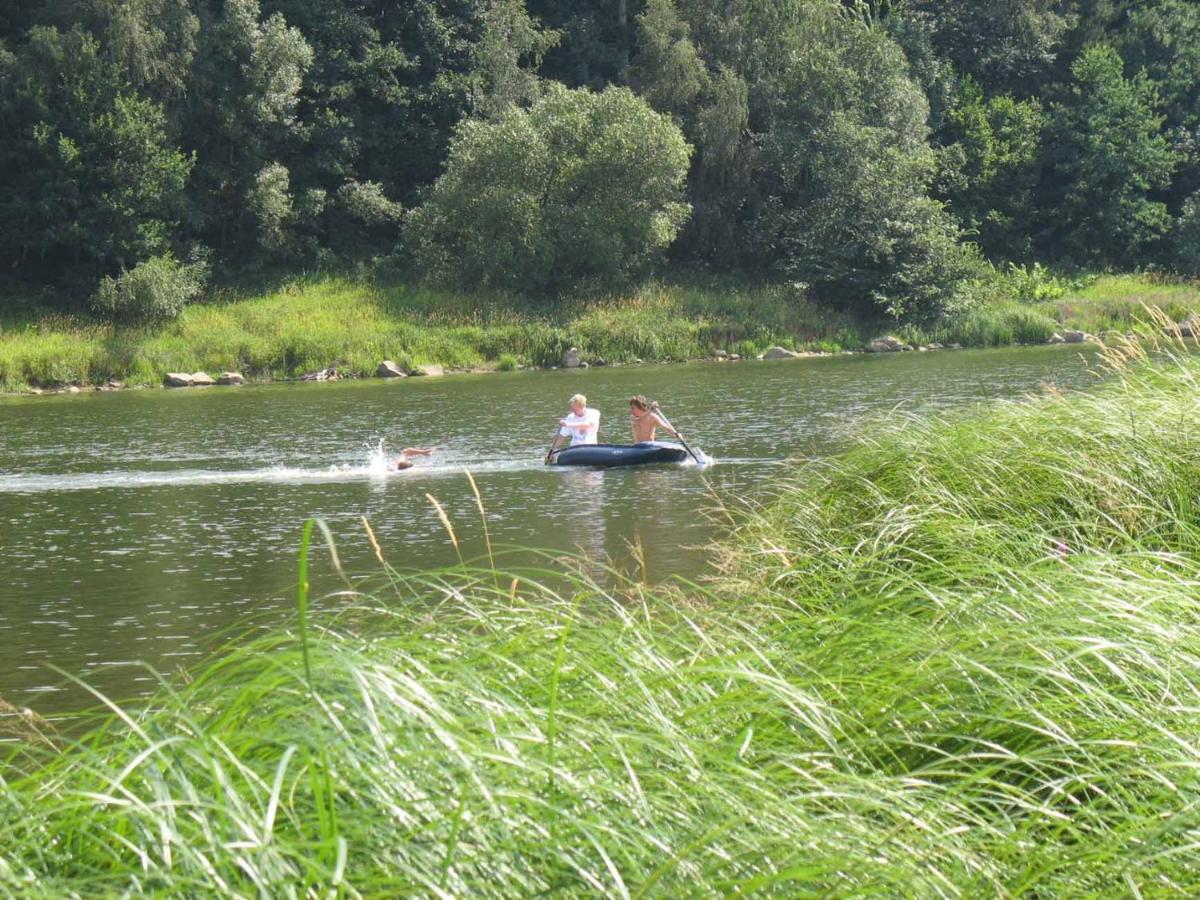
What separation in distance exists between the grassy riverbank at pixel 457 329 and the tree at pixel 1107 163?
613 cm

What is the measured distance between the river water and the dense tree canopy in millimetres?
10372

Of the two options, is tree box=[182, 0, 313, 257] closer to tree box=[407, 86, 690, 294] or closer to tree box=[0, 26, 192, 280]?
tree box=[0, 26, 192, 280]

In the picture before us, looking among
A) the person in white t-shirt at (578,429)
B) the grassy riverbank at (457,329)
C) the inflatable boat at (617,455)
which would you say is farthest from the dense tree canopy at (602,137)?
the inflatable boat at (617,455)

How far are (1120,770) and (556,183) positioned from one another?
4313 centimetres

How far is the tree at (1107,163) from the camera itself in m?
55.2

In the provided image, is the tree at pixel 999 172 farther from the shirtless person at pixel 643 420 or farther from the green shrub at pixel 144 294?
the shirtless person at pixel 643 420

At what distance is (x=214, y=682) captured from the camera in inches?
183

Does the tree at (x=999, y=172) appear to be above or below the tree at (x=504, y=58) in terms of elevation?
below

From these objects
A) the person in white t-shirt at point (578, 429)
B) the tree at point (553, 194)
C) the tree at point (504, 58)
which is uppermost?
the tree at point (504, 58)

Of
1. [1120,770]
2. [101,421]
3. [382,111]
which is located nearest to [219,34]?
[382,111]

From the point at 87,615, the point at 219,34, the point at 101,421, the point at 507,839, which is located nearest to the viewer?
the point at 507,839

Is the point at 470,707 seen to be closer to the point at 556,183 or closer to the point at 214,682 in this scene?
the point at 214,682

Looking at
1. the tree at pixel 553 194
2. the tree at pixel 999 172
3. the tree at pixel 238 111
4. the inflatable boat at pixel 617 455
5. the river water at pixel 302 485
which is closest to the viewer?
the river water at pixel 302 485

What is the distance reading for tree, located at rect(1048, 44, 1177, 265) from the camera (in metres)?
55.2
